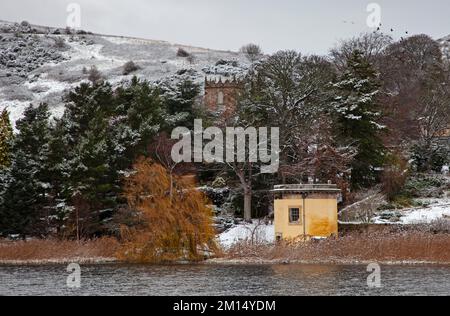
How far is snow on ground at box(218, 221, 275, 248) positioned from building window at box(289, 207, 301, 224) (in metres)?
1.53

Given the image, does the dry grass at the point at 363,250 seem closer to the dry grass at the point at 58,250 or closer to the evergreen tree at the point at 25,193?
the dry grass at the point at 58,250

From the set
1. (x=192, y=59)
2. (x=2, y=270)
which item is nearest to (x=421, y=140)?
(x=2, y=270)

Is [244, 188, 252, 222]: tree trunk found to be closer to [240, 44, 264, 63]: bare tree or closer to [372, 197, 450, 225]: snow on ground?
[372, 197, 450, 225]: snow on ground

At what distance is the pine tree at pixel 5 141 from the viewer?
51009 mm

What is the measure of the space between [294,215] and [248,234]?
2.82 metres

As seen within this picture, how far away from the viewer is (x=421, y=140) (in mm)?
57062

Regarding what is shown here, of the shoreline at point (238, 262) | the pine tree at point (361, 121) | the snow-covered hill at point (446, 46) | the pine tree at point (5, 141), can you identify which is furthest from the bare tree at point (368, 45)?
the shoreline at point (238, 262)

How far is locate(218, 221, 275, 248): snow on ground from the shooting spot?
4197 centimetres

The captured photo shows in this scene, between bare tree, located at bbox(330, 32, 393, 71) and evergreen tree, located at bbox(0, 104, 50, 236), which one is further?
bare tree, located at bbox(330, 32, 393, 71)

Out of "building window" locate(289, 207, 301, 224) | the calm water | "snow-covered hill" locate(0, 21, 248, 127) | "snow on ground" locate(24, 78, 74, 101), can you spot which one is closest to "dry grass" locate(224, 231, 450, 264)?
the calm water

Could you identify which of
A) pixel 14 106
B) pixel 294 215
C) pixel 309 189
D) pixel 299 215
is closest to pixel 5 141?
pixel 294 215
